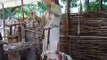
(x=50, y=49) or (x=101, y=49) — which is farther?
(x=101, y=49)

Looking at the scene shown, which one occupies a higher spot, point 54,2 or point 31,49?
point 54,2

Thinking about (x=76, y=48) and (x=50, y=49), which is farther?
(x=76, y=48)

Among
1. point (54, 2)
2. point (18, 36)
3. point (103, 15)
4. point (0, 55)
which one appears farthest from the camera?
point (18, 36)

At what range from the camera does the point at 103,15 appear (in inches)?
169

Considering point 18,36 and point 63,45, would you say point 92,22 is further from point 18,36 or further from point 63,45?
point 18,36

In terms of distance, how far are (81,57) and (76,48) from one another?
0.22m

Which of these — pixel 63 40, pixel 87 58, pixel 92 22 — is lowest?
pixel 87 58

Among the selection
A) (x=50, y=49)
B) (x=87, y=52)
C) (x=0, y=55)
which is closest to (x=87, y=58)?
(x=87, y=52)

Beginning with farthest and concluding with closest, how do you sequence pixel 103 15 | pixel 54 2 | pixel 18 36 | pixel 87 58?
pixel 18 36, pixel 87 58, pixel 103 15, pixel 54 2

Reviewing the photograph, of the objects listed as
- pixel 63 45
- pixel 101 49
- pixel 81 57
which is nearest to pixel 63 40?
pixel 63 45

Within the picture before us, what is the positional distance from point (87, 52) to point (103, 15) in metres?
0.84

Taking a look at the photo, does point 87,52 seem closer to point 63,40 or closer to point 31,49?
point 63,40

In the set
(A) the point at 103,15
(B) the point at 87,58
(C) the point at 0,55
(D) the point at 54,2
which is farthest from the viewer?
(B) the point at 87,58

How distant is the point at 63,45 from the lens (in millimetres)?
4688
